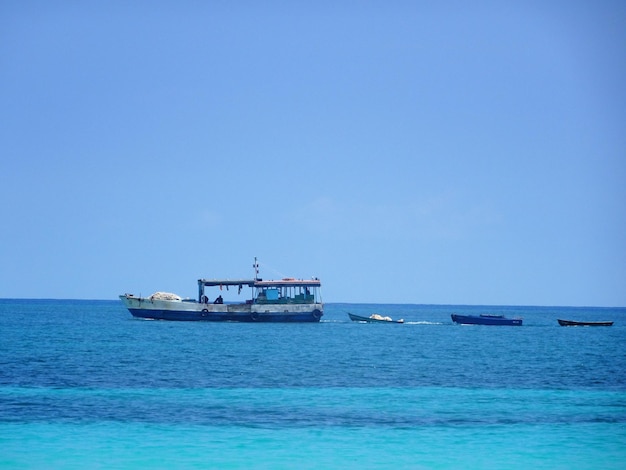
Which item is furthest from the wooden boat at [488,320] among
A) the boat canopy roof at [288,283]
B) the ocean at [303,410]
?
the ocean at [303,410]

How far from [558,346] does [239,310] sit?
31.5 m

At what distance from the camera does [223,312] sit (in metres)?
75.8

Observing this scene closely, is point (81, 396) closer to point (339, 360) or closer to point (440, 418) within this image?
point (440, 418)

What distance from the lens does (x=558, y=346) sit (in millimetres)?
59688

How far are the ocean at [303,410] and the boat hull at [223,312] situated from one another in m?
28.5

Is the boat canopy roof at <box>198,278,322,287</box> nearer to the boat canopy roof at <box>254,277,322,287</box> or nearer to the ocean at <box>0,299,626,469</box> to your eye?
the boat canopy roof at <box>254,277,322,287</box>

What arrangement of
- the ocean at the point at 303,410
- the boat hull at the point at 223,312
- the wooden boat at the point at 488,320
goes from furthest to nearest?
the wooden boat at the point at 488,320 → the boat hull at the point at 223,312 → the ocean at the point at 303,410

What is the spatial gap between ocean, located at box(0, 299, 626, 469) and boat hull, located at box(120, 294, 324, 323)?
28.5m

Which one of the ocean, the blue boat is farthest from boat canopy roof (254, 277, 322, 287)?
the ocean

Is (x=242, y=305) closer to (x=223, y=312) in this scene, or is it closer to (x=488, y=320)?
(x=223, y=312)

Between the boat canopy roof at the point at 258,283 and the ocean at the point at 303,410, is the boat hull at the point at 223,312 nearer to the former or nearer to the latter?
the boat canopy roof at the point at 258,283

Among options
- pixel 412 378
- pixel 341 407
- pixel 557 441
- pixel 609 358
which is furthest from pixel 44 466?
pixel 609 358

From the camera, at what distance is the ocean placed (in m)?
19.3

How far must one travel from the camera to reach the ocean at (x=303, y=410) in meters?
19.3
